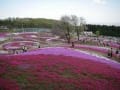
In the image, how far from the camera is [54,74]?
628 inches

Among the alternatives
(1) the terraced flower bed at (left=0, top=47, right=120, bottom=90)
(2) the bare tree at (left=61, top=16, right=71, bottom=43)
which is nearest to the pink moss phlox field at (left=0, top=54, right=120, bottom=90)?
(1) the terraced flower bed at (left=0, top=47, right=120, bottom=90)

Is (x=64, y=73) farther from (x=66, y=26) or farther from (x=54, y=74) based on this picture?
(x=66, y=26)

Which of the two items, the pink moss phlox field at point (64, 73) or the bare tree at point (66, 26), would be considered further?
the bare tree at point (66, 26)

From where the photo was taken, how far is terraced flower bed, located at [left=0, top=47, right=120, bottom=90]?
45.9 feet

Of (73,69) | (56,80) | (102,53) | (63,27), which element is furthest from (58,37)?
(56,80)

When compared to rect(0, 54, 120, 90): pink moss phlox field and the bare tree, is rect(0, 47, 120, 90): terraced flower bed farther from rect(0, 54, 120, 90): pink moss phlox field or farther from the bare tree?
the bare tree

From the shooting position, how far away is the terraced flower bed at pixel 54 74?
14000 millimetres

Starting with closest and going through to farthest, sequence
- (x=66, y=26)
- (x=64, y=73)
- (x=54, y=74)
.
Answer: (x=54, y=74) → (x=64, y=73) → (x=66, y=26)

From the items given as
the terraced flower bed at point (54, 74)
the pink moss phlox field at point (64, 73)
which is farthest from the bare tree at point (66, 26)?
the terraced flower bed at point (54, 74)

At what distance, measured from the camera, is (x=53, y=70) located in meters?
16.9

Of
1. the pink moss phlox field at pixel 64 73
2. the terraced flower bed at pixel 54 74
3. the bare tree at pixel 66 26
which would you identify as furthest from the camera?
the bare tree at pixel 66 26

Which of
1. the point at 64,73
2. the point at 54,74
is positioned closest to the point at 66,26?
the point at 64,73

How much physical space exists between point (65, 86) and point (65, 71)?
311 centimetres

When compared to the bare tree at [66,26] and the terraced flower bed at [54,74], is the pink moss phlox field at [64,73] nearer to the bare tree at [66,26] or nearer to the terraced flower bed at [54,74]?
the terraced flower bed at [54,74]
